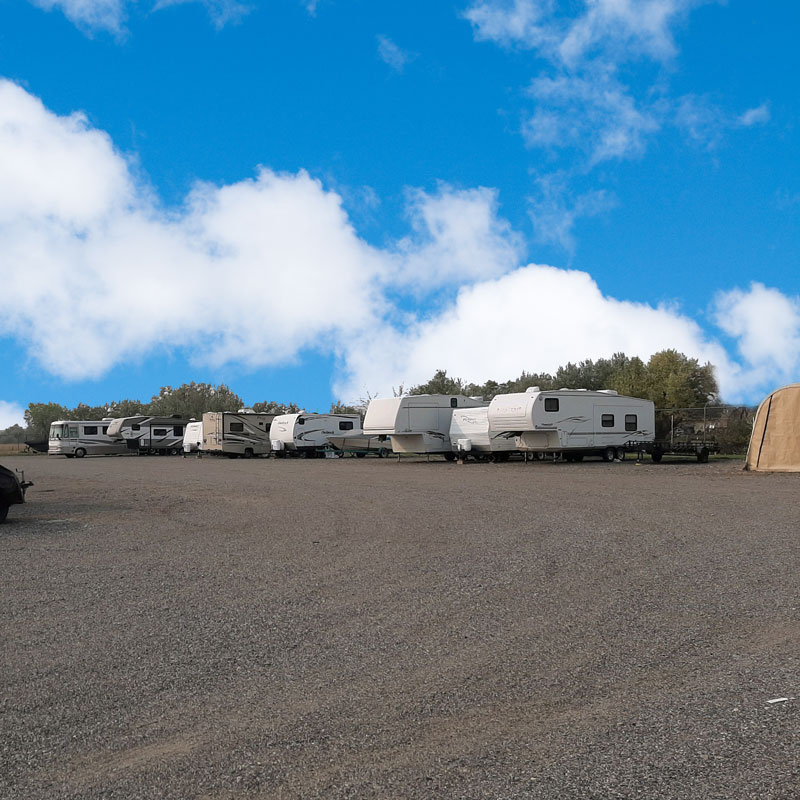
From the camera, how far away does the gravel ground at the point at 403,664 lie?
3.29m

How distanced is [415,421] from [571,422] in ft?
21.2

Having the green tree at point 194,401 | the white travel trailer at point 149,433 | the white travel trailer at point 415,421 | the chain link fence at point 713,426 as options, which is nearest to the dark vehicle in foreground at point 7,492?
the white travel trailer at point 415,421

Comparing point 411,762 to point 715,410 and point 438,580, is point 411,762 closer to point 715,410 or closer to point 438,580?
point 438,580

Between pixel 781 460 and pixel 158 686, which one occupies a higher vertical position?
pixel 781 460

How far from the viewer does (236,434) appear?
143 feet

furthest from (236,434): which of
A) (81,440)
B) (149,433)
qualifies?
(81,440)

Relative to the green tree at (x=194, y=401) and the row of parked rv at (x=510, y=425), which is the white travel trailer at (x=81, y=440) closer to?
the row of parked rv at (x=510, y=425)

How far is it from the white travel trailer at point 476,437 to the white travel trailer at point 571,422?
351 millimetres

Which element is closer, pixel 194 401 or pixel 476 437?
pixel 476 437

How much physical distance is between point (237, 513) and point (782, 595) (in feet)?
30.4

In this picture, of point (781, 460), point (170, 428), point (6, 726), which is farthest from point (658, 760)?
point (170, 428)

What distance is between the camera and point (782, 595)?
21.5 ft

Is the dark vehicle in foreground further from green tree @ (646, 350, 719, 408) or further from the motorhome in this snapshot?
green tree @ (646, 350, 719, 408)

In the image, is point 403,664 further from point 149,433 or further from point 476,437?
point 149,433
